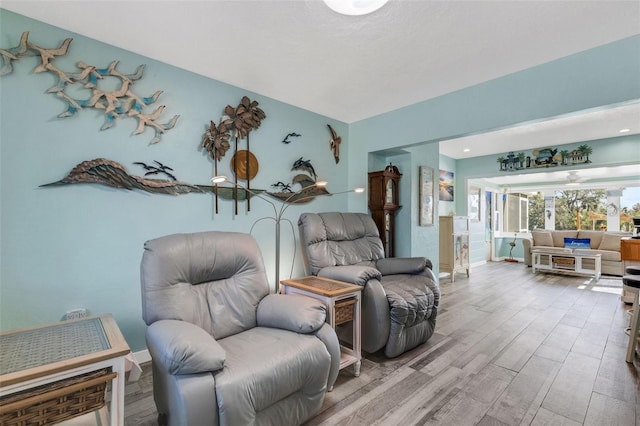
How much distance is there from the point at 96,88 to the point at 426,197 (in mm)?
3807

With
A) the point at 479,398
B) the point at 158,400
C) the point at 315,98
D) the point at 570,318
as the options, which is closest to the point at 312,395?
the point at 158,400

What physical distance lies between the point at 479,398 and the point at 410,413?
0.51 meters

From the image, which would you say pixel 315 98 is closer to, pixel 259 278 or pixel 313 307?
pixel 259 278

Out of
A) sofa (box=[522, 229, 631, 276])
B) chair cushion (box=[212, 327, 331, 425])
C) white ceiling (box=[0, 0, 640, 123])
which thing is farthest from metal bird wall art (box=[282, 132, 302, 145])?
sofa (box=[522, 229, 631, 276])

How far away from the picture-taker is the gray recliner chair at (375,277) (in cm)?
226

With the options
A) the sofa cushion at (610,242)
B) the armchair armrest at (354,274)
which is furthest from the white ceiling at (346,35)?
the sofa cushion at (610,242)

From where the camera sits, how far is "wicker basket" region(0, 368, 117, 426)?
93cm

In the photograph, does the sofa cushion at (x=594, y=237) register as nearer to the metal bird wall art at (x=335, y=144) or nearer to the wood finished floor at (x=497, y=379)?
the wood finished floor at (x=497, y=379)

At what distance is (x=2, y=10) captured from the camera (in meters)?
1.78

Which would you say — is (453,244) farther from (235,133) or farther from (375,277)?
(235,133)

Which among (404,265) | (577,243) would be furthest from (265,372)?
(577,243)

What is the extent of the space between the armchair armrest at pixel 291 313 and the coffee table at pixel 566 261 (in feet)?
20.6

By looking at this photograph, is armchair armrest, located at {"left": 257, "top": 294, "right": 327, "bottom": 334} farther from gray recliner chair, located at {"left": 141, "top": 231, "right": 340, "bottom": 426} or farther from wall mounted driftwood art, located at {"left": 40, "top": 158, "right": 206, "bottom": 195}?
wall mounted driftwood art, located at {"left": 40, "top": 158, "right": 206, "bottom": 195}

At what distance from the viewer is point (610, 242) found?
588 centimetres
